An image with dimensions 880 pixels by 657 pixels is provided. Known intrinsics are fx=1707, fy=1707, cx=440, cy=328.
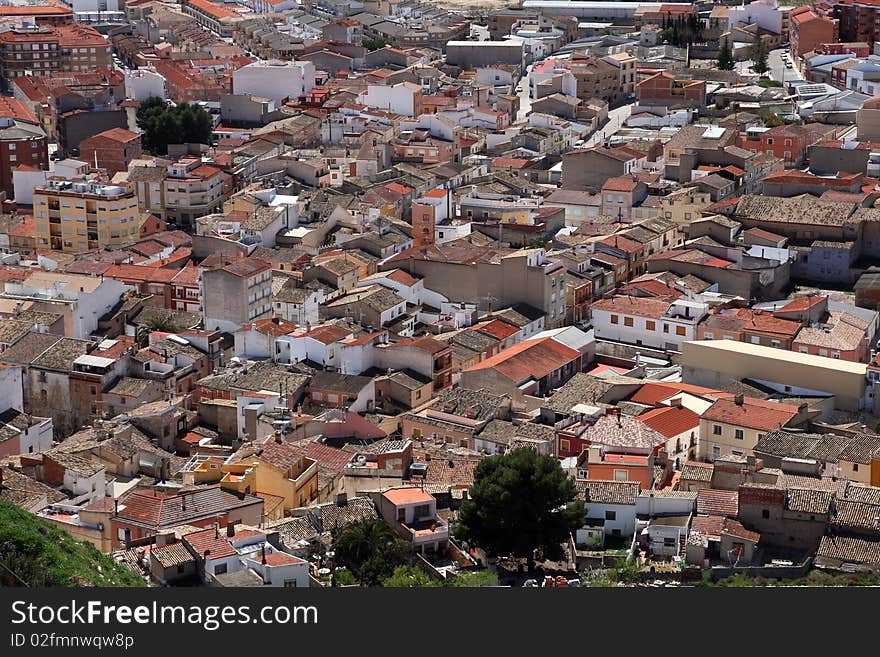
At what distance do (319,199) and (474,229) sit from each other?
3080 millimetres

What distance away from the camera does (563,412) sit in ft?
59.7

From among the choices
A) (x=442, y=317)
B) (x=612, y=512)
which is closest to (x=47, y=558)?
(x=612, y=512)

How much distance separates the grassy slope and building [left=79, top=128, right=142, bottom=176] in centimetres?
1684

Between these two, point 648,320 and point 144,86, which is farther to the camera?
point 144,86

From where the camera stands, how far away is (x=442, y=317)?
2183 cm

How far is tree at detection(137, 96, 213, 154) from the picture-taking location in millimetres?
31828

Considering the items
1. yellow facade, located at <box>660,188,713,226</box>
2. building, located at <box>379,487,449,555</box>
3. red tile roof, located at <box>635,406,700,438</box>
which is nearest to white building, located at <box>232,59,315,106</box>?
yellow facade, located at <box>660,188,713,226</box>

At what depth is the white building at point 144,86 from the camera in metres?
35.3

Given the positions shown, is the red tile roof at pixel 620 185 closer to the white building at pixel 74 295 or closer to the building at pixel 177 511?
the white building at pixel 74 295

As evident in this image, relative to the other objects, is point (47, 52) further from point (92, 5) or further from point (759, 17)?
point (759, 17)

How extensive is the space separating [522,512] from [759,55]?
2545cm

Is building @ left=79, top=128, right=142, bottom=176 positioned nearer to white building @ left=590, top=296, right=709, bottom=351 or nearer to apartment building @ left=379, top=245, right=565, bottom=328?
apartment building @ left=379, top=245, right=565, bottom=328

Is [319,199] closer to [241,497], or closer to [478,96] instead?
[478,96]

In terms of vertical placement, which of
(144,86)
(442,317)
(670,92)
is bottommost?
(442,317)
